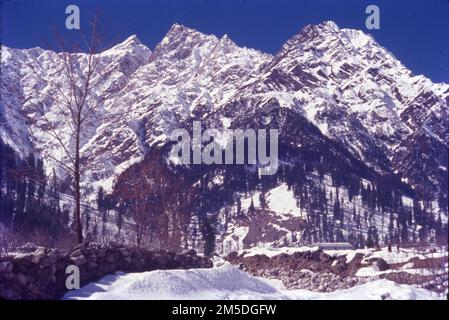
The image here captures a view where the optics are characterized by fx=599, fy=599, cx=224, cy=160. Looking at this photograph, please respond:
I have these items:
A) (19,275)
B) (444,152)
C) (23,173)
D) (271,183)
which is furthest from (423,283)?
(271,183)

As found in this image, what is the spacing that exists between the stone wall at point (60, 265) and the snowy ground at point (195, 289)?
1.19ft

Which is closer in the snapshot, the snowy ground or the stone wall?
the snowy ground

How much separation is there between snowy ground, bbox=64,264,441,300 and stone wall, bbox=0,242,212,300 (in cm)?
36

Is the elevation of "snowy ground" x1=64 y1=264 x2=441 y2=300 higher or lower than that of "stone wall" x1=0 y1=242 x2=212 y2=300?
lower

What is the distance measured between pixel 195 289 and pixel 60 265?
262 centimetres

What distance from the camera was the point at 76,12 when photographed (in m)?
12.2

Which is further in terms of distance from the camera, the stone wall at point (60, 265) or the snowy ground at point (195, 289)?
the stone wall at point (60, 265)

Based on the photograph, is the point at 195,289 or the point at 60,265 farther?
the point at 60,265

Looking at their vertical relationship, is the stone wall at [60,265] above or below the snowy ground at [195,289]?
above

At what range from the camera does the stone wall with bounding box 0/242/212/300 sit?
399 inches

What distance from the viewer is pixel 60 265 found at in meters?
11.1

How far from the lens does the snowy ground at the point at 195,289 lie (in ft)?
31.7

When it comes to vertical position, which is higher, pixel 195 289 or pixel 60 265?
pixel 60 265
